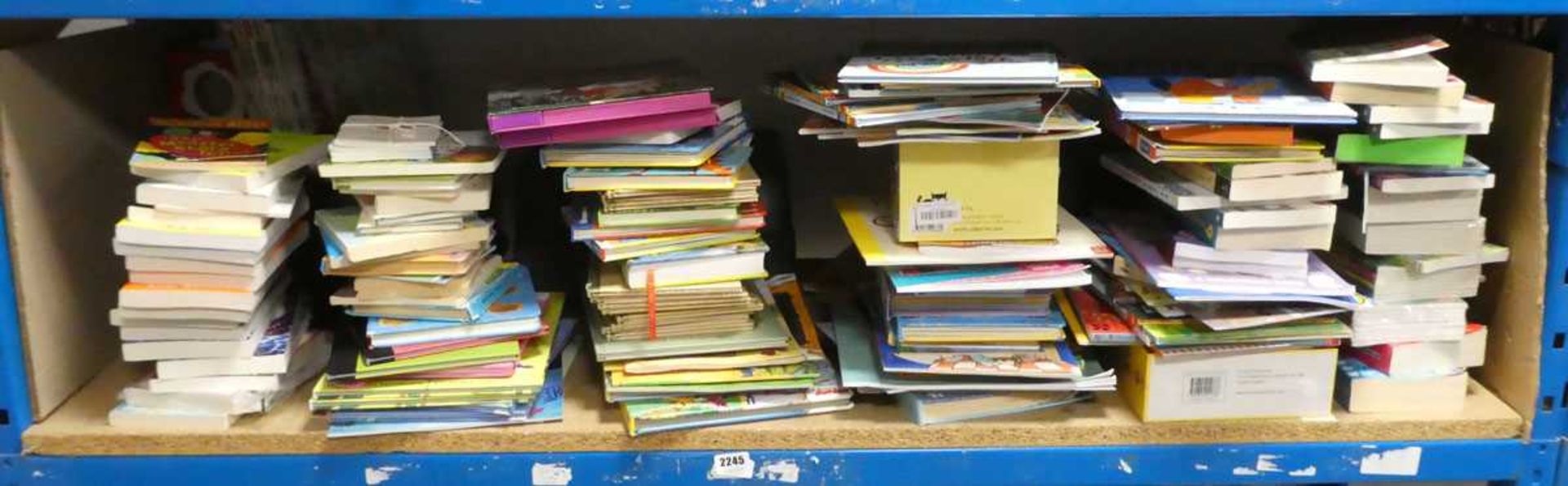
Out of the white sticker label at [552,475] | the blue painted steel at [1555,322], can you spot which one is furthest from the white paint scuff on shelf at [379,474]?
the blue painted steel at [1555,322]

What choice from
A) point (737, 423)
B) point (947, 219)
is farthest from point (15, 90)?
point (947, 219)

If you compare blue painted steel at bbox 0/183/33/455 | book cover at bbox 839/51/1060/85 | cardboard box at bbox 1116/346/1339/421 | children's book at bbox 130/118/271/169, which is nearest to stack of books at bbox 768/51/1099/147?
book cover at bbox 839/51/1060/85

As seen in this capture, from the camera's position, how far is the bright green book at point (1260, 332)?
37.0 inches

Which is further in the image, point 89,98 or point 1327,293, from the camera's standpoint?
point 89,98

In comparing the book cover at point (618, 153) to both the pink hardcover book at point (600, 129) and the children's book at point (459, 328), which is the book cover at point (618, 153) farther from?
the children's book at point (459, 328)

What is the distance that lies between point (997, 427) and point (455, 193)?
17.2 inches

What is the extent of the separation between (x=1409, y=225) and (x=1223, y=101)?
17cm

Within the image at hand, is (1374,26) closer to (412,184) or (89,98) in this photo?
(412,184)

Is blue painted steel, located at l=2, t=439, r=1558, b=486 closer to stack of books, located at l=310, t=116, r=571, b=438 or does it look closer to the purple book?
stack of books, located at l=310, t=116, r=571, b=438

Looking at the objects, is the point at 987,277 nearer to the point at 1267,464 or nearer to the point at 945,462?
the point at 945,462

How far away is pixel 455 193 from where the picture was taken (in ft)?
2.99

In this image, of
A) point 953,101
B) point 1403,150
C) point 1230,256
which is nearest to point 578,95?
point 953,101

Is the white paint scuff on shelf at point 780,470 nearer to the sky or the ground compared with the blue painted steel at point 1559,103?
nearer to the ground

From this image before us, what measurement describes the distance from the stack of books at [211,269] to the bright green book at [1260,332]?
25.5 inches
